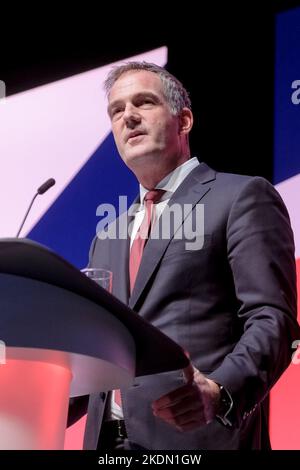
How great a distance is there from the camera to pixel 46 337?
32.6 inches

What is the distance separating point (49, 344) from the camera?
2.70ft

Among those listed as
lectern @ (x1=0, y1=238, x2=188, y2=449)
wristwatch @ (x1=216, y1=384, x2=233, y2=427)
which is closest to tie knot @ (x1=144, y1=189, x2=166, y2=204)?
wristwatch @ (x1=216, y1=384, x2=233, y2=427)

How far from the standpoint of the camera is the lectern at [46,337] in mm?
818

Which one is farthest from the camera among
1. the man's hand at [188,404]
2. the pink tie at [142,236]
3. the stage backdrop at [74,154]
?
the stage backdrop at [74,154]

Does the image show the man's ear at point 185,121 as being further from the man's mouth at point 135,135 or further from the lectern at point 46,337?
the lectern at point 46,337

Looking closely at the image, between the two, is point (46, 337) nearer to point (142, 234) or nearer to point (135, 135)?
point (142, 234)

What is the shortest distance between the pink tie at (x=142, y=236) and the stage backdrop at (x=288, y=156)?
59 centimetres

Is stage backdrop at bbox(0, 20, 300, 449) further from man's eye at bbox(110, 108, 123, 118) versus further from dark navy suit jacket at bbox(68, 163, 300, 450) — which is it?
dark navy suit jacket at bbox(68, 163, 300, 450)

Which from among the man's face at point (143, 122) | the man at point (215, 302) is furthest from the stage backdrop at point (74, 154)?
the man at point (215, 302)

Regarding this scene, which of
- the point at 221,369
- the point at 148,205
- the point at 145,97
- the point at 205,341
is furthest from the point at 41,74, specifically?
the point at 221,369

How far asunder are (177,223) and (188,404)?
2.32ft

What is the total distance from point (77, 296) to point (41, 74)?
7.37 feet

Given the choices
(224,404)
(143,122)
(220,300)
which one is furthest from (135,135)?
(224,404)

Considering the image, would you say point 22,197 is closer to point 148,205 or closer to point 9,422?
point 148,205
